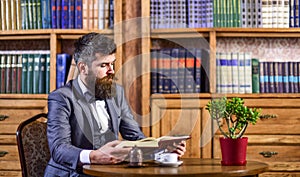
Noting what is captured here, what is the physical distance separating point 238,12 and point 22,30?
5.14 ft

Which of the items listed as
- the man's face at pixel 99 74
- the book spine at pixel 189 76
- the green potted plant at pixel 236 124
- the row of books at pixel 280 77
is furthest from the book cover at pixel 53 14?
the green potted plant at pixel 236 124

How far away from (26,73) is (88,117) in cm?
144

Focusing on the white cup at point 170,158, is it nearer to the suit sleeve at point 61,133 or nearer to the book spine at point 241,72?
the suit sleeve at point 61,133

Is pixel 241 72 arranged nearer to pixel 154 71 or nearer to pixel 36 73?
pixel 154 71

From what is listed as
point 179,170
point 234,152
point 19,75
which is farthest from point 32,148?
point 19,75

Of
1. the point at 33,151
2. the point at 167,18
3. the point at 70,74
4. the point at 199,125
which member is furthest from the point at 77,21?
the point at 33,151

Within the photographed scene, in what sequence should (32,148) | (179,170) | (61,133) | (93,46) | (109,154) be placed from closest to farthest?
(179,170) < (109,154) < (61,133) < (32,148) < (93,46)

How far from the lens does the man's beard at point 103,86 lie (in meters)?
3.06

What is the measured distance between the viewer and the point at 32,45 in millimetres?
4559

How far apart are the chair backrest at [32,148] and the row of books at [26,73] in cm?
126

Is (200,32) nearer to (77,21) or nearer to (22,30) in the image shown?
(77,21)

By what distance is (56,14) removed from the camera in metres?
4.25

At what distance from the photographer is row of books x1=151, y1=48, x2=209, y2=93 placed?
13.6ft

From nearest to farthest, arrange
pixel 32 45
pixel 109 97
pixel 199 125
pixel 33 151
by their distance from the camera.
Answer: pixel 33 151
pixel 109 97
pixel 199 125
pixel 32 45
